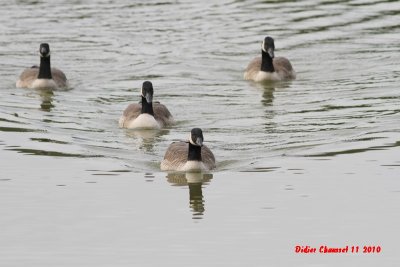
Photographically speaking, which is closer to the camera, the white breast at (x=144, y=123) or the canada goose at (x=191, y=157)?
the canada goose at (x=191, y=157)

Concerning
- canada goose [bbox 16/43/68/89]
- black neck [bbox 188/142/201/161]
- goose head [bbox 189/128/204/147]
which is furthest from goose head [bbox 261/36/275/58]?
goose head [bbox 189/128/204/147]

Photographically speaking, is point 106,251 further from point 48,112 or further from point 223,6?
point 223,6

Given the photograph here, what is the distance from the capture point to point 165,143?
27328 mm

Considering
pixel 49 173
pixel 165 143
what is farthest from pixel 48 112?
pixel 49 173

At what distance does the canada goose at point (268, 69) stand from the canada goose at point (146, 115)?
658cm

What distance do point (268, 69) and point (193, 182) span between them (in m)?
12.5

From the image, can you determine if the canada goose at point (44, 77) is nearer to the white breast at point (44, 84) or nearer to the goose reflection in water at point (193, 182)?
the white breast at point (44, 84)

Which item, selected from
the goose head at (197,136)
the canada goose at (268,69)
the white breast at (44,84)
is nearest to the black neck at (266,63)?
the canada goose at (268,69)

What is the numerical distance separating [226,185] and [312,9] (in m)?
21.9

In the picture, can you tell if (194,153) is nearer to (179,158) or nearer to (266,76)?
(179,158)

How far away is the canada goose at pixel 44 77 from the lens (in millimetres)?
33656

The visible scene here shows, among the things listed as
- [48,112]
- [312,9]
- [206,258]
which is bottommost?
[206,258]

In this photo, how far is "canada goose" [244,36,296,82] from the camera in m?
35.1

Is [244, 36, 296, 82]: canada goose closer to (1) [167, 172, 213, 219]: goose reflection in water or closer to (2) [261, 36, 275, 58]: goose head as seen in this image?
(2) [261, 36, 275, 58]: goose head
